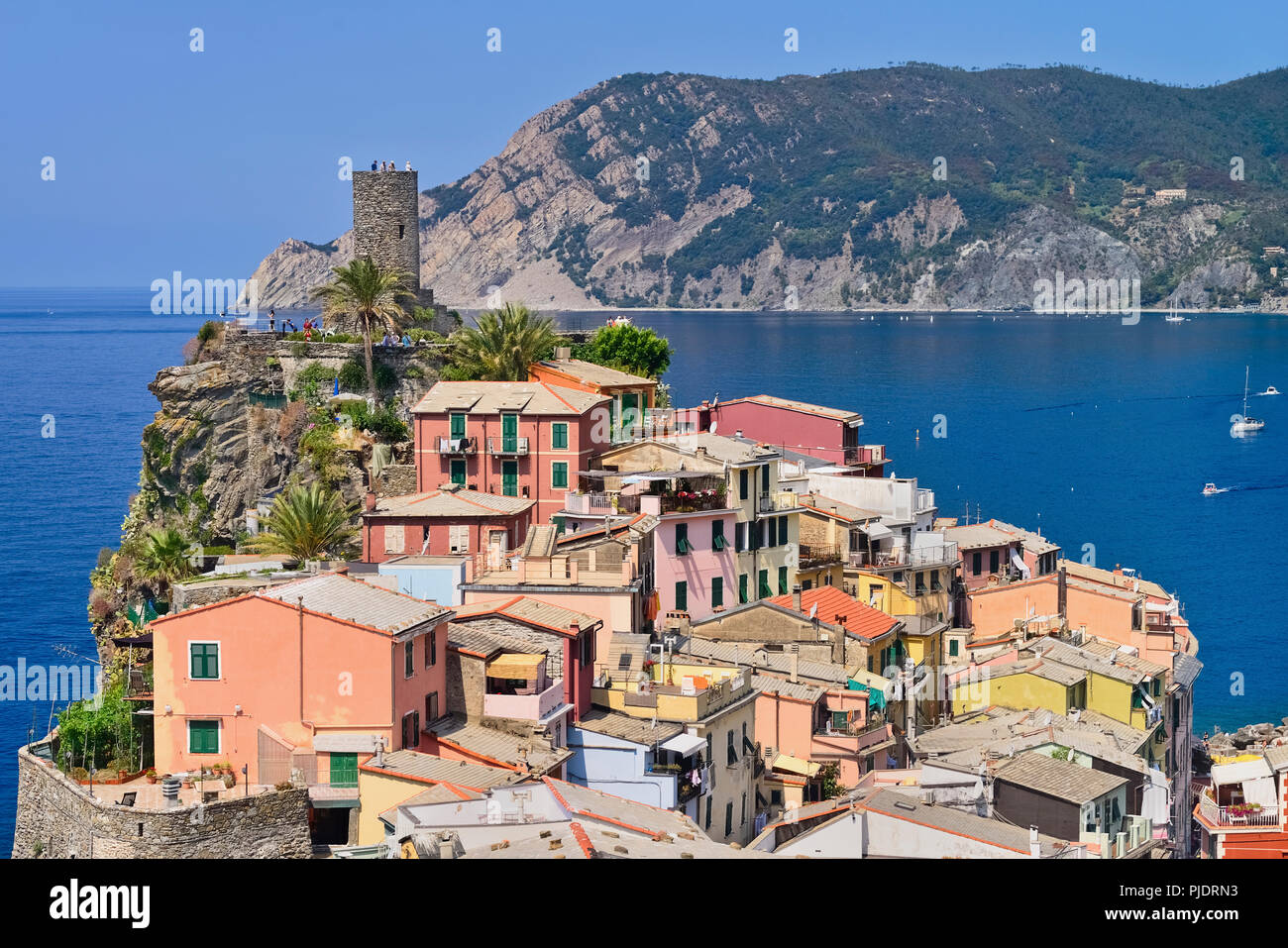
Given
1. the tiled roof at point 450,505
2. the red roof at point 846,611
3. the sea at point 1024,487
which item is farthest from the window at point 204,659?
the sea at point 1024,487

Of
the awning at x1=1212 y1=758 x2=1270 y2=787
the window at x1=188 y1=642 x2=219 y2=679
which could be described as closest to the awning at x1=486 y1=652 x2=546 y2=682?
the window at x1=188 y1=642 x2=219 y2=679

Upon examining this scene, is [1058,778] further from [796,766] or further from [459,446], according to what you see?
[459,446]

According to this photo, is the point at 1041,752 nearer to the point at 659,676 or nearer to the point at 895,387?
the point at 659,676

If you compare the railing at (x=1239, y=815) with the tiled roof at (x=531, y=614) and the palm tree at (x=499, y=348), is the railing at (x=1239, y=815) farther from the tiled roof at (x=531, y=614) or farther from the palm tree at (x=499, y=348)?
the palm tree at (x=499, y=348)

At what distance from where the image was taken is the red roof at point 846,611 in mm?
42156

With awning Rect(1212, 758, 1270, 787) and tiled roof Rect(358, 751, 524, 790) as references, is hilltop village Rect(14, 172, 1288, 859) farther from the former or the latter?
awning Rect(1212, 758, 1270, 787)

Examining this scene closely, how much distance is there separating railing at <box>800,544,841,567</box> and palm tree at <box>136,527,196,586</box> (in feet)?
55.7

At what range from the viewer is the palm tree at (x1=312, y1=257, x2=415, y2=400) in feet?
180

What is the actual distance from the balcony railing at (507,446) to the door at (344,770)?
20742mm

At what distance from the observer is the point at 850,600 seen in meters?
45.3

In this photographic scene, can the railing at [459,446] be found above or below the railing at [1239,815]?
above

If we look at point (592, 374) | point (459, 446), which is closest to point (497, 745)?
point (459, 446)

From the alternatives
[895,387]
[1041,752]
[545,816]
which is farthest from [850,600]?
[895,387]

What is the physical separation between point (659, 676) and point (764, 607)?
7129mm
